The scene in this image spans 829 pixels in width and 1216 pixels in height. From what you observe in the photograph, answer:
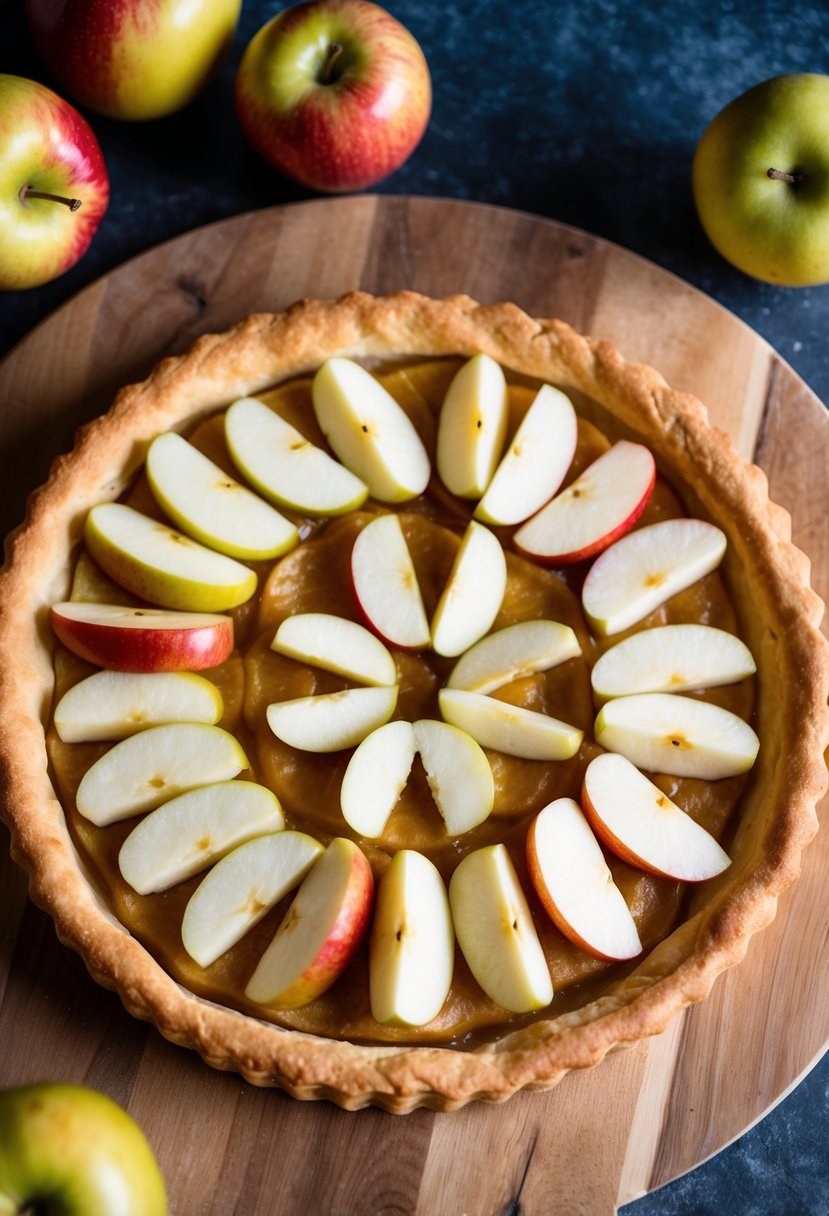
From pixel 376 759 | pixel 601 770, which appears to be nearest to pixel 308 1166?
pixel 376 759

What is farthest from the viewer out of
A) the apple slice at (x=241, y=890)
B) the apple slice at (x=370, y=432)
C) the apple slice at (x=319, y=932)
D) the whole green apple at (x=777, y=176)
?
the whole green apple at (x=777, y=176)

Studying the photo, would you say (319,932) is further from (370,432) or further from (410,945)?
(370,432)

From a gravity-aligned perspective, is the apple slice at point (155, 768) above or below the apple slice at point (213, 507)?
below

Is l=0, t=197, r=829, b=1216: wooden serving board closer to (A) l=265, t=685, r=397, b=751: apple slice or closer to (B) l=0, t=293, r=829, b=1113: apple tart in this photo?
(B) l=0, t=293, r=829, b=1113: apple tart

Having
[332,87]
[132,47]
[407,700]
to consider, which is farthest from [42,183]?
[407,700]

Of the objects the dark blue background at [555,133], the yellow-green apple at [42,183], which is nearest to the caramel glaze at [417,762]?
the yellow-green apple at [42,183]

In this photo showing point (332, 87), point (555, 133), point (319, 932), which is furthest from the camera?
point (555, 133)

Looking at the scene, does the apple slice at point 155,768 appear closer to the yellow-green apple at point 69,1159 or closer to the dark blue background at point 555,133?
the yellow-green apple at point 69,1159

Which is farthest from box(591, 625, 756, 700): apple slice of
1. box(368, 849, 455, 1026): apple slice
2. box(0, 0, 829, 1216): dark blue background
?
box(0, 0, 829, 1216): dark blue background
